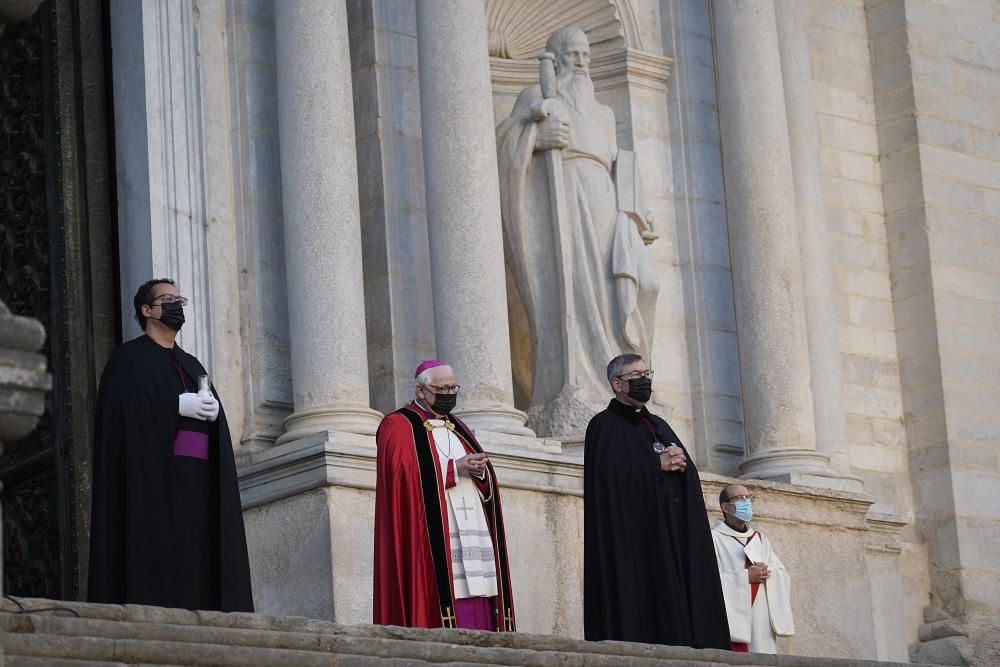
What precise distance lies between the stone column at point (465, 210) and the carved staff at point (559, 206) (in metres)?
0.36

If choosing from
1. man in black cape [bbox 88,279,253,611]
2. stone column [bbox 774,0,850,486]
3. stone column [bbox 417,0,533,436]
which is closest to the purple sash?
man in black cape [bbox 88,279,253,611]

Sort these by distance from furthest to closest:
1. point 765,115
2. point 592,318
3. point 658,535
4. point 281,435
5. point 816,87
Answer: point 816,87 → point 765,115 → point 592,318 → point 281,435 → point 658,535

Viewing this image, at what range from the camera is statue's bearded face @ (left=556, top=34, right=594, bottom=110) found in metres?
11.7

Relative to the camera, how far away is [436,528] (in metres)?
8.66

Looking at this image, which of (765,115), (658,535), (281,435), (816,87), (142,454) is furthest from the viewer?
(816,87)

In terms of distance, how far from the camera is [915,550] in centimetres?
1287

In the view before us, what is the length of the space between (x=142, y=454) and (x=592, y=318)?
12.7ft

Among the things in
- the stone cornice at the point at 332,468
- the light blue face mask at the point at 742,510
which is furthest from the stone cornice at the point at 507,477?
the light blue face mask at the point at 742,510

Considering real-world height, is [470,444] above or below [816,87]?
below

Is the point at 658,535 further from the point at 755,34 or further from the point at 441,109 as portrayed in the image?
the point at 755,34

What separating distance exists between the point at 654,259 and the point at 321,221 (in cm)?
243

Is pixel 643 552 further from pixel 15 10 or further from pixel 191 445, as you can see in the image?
pixel 15 10

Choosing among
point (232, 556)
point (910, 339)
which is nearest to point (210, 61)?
point (232, 556)

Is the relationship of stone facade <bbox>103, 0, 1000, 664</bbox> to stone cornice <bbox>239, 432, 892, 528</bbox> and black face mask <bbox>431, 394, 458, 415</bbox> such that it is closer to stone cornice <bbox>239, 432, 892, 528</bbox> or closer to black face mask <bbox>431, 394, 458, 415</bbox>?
stone cornice <bbox>239, 432, 892, 528</bbox>
